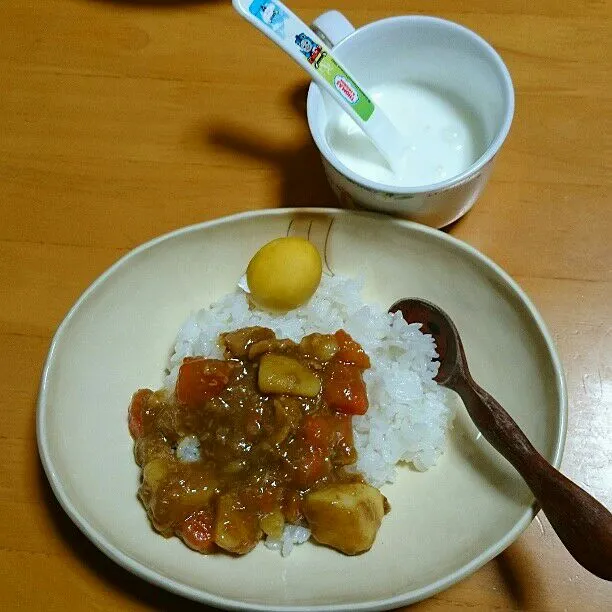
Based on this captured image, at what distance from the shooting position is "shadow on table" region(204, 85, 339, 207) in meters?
1.54

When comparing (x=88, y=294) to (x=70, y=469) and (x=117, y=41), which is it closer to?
(x=70, y=469)

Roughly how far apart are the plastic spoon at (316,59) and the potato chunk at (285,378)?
0.44 m

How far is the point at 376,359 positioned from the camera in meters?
1.35

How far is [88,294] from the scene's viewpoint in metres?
1.31

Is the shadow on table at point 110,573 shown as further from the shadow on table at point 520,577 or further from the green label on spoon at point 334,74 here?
the green label on spoon at point 334,74

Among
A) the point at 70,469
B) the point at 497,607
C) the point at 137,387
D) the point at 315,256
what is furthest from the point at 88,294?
the point at 497,607

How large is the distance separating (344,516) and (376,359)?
332mm

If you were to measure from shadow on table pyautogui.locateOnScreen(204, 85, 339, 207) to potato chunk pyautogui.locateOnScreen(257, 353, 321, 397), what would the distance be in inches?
17.3

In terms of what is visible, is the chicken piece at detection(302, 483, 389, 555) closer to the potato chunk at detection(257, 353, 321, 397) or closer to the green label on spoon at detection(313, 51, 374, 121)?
the potato chunk at detection(257, 353, 321, 397)

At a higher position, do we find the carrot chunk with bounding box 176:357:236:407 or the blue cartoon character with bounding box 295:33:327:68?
the blue cartoon character with bounding box 295:33:327:68

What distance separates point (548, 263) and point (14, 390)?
113 cm

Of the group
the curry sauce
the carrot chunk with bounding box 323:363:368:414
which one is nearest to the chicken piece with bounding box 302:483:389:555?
the curry sauce

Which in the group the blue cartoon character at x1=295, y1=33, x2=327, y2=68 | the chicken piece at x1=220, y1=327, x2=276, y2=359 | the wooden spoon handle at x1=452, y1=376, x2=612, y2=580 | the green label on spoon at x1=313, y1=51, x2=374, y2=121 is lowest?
the chicken piece at x1=220, y1=327, x2=276, y2=359

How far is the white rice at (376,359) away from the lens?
1.27 meters
